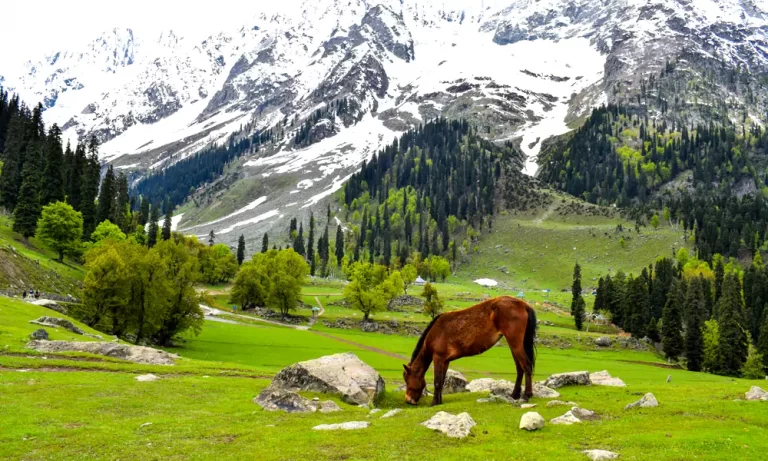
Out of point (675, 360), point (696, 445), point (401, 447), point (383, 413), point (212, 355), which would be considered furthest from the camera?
point (675, 360)

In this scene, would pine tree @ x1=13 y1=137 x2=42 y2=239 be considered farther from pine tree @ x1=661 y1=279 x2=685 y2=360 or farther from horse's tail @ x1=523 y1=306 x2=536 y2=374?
pine tree @ x1=661 y1=279 x2=685 y2=360

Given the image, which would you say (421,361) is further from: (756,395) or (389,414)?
(756,395)

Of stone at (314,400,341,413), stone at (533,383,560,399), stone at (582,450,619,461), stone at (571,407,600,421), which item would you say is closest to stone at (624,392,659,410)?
→ stone at (571,407,600,421)

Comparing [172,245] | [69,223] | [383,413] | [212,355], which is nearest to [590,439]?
[383,413]

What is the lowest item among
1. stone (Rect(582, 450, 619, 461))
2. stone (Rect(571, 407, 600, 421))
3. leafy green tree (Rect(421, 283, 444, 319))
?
leafy green tree (Rect(421, 283, 444, 319))

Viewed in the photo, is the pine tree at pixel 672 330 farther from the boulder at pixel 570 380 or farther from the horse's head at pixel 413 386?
the horse's head at pixel 413 386

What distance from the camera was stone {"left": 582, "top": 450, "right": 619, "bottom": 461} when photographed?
12.5 m

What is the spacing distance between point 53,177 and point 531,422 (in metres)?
114

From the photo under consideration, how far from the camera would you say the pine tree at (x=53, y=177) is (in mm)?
97562

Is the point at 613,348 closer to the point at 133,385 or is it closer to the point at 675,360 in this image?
the point at 675,360

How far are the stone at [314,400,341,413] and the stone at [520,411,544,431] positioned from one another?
8178 millimetres

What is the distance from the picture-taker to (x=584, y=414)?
17.9 meters

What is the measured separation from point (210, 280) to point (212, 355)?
315 feet

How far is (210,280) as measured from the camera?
143875 millimetres
